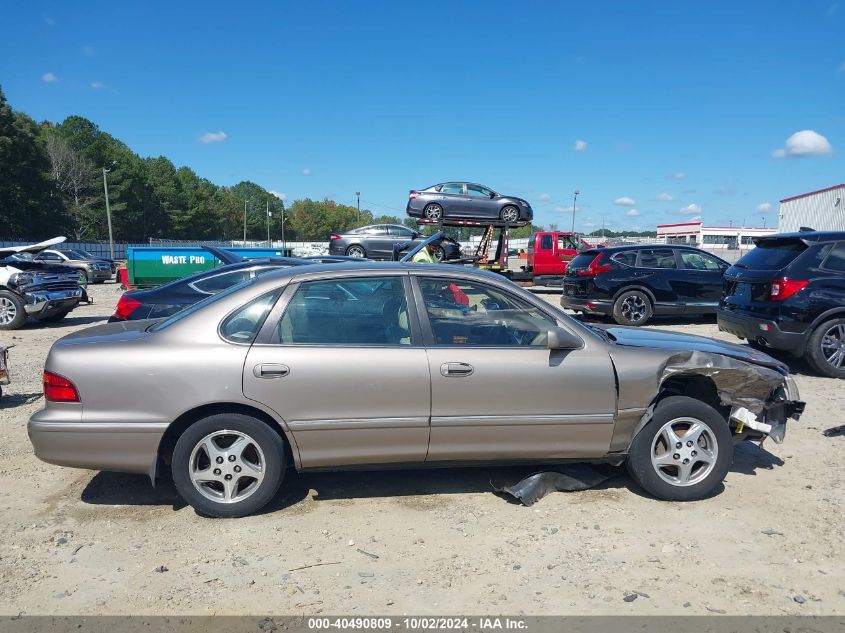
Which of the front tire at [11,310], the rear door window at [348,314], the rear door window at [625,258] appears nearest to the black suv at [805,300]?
the rear door window at [625,258]

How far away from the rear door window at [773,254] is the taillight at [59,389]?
7635mm

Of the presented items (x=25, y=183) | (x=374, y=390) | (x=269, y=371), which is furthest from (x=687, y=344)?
(x=25, y=183)

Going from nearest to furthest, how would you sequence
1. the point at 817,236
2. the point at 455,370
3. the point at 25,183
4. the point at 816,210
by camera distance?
the point at 455,370
the point at 817,236
the point at 816,210
the point at 25,183

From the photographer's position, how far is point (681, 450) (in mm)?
3830

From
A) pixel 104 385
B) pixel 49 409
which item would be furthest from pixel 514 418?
pixel 49 409

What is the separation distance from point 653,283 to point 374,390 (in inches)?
371

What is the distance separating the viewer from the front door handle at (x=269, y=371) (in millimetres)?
3451

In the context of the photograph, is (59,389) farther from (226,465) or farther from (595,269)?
(595,269)

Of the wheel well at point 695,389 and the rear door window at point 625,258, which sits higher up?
the rear door window at point 625,258

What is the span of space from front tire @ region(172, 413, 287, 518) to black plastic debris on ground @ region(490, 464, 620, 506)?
5.08 feet

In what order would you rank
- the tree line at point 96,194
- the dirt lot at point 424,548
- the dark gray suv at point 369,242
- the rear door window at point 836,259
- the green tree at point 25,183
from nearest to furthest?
the dirt lot at point 424,548
the rear door window at point 836,259
the dark gray suv at point 369,242
the green tree at point 25,183
the tree line at point 96,194

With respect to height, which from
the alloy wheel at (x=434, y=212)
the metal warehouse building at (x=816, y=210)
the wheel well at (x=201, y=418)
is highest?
the metal warehouse building at (x=816, y=210)

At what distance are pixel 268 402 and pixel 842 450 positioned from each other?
4720 mm

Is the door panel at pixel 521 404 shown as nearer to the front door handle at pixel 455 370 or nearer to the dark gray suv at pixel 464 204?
the front door handle at pixel 455 370
